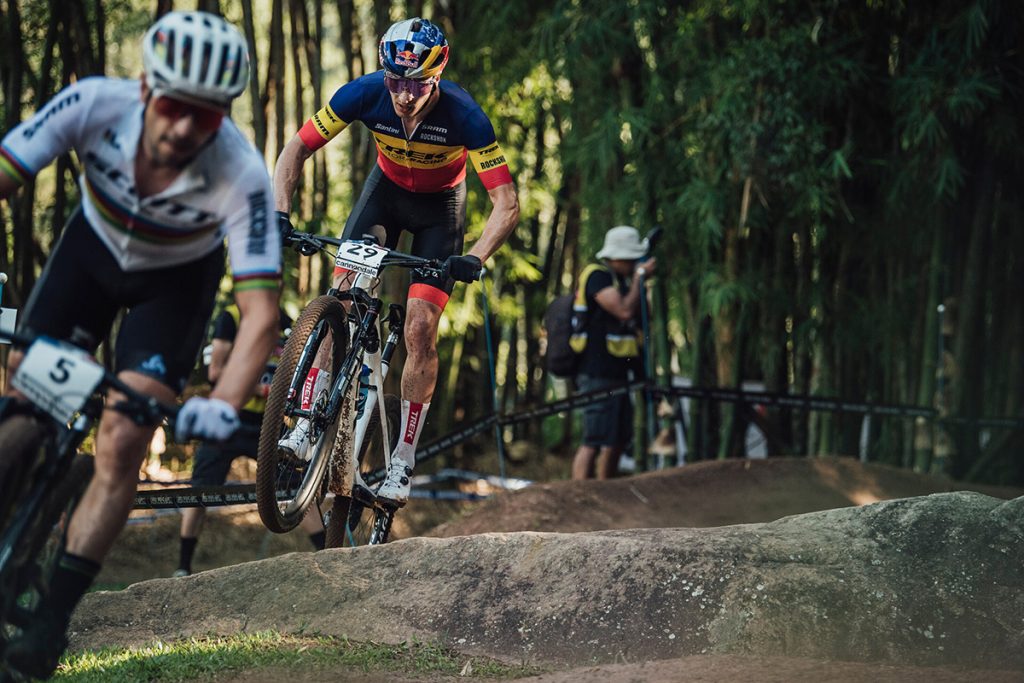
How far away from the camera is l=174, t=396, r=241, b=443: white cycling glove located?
2705mm

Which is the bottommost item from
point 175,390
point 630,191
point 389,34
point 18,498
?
point 18,498

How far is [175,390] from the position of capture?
10.6 ft

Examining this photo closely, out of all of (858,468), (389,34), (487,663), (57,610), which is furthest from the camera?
(858,468)

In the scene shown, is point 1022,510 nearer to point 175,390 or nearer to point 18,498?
point 175,390

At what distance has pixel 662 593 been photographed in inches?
174

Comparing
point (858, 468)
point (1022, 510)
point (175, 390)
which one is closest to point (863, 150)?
point (858, 468)

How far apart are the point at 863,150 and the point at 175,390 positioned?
702cm

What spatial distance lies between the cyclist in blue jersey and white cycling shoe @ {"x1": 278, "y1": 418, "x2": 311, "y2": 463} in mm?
653

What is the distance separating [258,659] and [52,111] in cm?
196

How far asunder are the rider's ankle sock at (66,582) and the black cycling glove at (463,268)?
6.82ft

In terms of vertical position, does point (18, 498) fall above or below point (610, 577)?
above

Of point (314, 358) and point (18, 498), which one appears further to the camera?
point (314, 358)

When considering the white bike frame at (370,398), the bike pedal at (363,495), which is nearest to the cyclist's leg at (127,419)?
the white bike frame at (370,398)

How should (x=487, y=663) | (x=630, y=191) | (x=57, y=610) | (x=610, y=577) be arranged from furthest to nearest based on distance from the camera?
(x=630, y=191) < (x=610, y=577) < (x=487, y=663) < (x=57, y=610)
